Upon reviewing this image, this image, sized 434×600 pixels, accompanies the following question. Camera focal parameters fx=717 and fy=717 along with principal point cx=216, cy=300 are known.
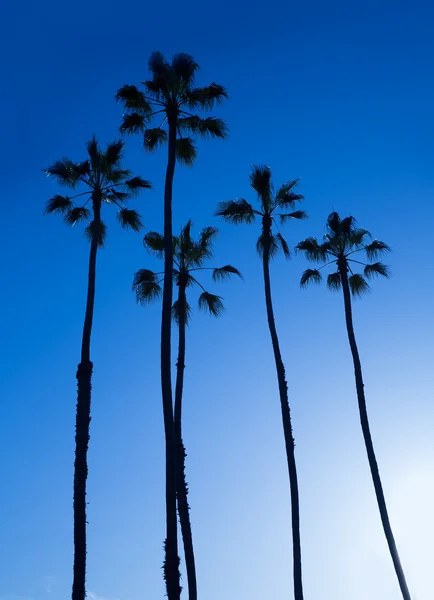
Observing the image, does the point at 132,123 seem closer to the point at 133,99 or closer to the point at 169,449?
the point at 133,99

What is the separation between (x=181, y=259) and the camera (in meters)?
30.1

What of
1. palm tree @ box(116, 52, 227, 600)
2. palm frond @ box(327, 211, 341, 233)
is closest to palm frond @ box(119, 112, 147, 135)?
palm tree @ box(116, 52, 227, 600)

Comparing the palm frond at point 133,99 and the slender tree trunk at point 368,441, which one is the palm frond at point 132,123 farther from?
the slender tree trunk at point 368,441

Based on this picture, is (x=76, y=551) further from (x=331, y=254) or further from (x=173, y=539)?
(x=331, y=254)

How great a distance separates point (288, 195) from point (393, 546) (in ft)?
47.8

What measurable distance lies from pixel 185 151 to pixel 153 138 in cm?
129

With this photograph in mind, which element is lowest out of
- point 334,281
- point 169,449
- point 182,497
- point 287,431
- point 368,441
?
point 169,449

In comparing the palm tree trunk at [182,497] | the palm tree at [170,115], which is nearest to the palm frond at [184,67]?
the palm tree at [170,115]

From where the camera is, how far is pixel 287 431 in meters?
26.6

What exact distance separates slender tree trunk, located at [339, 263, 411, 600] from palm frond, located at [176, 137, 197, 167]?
8966mm

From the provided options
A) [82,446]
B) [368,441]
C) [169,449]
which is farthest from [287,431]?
[82,446]

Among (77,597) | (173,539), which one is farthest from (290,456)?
(77,597)

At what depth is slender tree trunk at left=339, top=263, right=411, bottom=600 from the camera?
88.5 ft

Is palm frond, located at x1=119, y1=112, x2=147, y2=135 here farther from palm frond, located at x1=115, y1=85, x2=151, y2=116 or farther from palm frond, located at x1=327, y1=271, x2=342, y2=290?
palm frond, located at x1=327, y1=271, x2=342, y2=290
